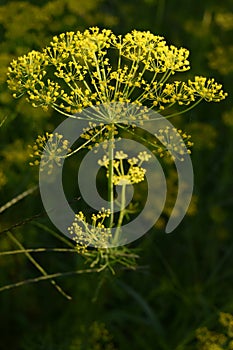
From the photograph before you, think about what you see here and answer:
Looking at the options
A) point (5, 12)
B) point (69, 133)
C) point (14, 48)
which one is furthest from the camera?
point (5, 12)

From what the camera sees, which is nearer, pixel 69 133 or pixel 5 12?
pixel 69 133

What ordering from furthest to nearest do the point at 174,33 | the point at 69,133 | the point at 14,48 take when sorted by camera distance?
the point at 174,33
the point at 14,48
the point at 69,133

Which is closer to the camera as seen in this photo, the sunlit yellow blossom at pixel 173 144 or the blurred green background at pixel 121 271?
the sunlit yellow blossom at pixel 173 144

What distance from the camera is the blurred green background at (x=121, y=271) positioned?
2.56 m

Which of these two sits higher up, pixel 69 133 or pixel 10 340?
pixel 69 133

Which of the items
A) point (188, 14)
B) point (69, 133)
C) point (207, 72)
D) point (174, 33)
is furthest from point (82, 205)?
point (188, 14)

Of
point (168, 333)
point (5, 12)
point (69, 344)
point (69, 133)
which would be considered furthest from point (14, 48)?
point (168, 333)

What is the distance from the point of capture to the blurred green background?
101 inches

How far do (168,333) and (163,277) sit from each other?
0.26 m

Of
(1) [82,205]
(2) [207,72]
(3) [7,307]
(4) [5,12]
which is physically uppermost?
(4) [5,12]

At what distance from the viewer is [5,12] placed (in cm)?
267

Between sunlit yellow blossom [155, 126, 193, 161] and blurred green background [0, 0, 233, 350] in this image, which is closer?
sunlit yellow blossom [155, 126, 193, 161]

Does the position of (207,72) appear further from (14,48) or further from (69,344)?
(69,344)

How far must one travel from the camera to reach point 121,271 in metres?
2.83
